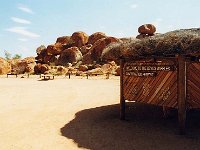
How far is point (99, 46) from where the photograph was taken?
55.4 meters

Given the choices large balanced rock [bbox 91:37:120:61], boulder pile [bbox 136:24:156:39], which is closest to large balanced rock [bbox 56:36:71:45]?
large balanced rock [bbox 91:37:120:61]

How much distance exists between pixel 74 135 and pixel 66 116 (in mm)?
2998

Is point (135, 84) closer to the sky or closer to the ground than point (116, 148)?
closer to the sky

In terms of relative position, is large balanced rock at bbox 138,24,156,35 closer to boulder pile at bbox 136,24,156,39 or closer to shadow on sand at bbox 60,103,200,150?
boulder pile at bbox 136,24,156,39

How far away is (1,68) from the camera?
52438 millimetres

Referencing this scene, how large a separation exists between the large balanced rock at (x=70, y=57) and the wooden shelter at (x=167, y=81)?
48531 mm

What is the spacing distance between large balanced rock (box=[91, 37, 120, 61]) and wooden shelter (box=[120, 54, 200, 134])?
141 feet

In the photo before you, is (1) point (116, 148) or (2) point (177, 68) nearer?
(1) point (116, 148)

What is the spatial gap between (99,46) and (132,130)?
4602cm

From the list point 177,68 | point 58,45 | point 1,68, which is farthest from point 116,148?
point 58,45

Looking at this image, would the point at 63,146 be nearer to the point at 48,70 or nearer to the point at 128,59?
the point at 128,59

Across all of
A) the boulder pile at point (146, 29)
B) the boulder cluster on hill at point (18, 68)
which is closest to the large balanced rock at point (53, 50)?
the boulder cluster on hill at point (18, 68)

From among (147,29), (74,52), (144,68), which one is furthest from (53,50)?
(144,68)

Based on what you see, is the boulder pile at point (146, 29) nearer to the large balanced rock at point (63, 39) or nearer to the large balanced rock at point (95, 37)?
the large balanced rock at point (95, 37)
